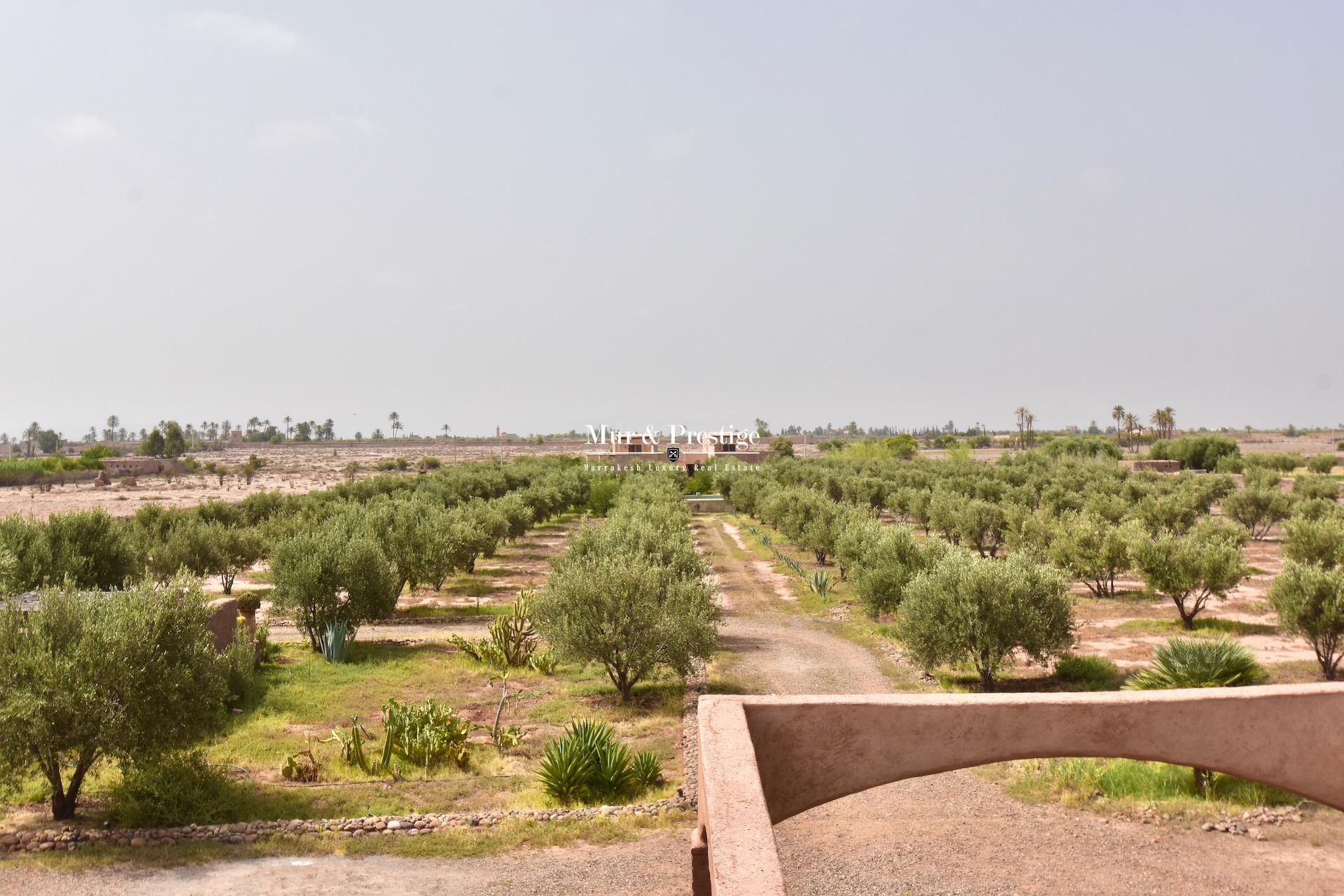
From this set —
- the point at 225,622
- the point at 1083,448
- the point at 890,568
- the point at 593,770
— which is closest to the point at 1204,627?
the point at 890,568

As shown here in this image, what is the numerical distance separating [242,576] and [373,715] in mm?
25046

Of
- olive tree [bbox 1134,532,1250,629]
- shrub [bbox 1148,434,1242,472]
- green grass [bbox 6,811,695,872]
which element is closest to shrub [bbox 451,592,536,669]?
A: green grass [bbox 6,811,695,872]

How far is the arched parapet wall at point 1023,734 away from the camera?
310 inches

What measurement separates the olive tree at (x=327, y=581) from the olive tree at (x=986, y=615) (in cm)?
1523

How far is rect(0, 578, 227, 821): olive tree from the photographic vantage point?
12711 millimetres

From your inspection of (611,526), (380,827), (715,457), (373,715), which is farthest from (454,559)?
(715,457)

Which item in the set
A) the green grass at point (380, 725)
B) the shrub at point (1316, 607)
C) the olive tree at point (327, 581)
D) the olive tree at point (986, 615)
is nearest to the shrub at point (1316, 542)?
the shrub at point (1316, 607)

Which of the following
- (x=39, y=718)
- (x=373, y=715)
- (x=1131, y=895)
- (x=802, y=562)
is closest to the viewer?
(x=1131, y=895)

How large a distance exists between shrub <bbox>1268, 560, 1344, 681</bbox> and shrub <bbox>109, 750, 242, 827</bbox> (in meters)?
23.6

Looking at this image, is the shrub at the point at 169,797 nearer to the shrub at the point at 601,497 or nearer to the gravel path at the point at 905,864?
the gravel path at the point at 905,864

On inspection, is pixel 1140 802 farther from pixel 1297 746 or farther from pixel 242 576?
pixel 242 576

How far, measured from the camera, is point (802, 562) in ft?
147

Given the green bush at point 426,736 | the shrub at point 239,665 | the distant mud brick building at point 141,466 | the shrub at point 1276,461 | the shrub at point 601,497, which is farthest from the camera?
the distant mud brick building at point 141,466

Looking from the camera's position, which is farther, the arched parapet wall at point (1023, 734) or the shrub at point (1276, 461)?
the shrub at point (1276, 461)
